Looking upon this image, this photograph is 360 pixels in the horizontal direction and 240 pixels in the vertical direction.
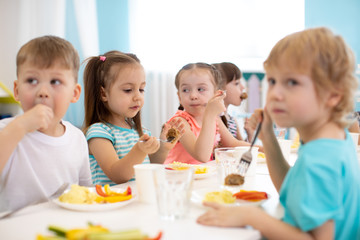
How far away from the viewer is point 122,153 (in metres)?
1.71

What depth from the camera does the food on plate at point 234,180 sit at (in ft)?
3.69

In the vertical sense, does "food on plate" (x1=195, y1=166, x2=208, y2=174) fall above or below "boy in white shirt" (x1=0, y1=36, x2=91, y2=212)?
below

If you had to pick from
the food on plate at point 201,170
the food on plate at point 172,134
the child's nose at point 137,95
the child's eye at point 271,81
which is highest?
the child's eye at point 271,81

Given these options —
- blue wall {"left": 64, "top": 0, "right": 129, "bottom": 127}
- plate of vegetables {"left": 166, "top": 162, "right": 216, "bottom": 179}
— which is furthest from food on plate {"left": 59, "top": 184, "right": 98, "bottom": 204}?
blue wall {"left": 64, "top": 0, "right": 129, "bottom": 127}

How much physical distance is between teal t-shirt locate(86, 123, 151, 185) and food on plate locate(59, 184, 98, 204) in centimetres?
60

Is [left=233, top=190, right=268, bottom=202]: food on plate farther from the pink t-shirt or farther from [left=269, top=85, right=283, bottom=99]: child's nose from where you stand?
the pink t-shirt

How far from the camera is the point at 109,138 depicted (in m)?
1.61

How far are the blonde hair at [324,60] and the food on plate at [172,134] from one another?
890mm

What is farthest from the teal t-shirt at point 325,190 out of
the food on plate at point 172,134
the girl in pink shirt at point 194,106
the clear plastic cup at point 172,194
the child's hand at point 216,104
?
the girl in pink shirt at point 194,106

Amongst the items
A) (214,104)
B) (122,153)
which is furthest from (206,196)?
(214,104)

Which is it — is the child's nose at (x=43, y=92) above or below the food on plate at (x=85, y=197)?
above

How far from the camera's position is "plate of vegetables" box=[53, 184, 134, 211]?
3.01 ft

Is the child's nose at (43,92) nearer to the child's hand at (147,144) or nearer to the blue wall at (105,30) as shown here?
the child's hand at (147,144)

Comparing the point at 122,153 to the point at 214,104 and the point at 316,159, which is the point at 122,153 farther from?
the point at 316,159
